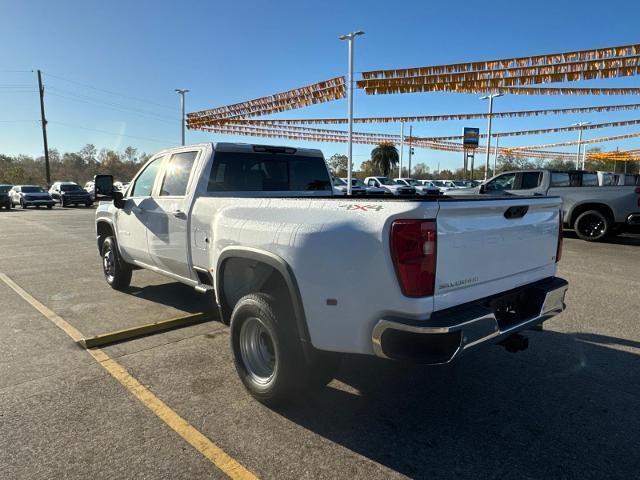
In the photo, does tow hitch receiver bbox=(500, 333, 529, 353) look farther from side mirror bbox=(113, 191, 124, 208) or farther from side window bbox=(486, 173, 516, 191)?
side window bbox=(486, 173, 516, 191)

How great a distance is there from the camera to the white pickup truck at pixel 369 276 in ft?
8.02

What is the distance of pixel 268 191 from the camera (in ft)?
16.0

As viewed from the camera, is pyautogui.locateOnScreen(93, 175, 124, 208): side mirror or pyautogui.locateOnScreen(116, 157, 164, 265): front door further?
pyautogui.locateOnScreen(93, 175, 124, 208): side mirror

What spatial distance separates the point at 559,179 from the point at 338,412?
449 inches

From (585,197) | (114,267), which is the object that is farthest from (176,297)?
(585,197)

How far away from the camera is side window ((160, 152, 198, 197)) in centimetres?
474

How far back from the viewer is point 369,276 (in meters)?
2.51

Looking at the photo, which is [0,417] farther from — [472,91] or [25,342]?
[472,91]

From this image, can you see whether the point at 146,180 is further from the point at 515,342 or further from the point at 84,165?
the point at 84,165

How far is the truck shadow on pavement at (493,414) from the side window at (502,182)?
369 inches

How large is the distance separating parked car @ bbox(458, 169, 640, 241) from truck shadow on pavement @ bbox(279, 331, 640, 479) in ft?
23.1

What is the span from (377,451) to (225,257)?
5.83 ft

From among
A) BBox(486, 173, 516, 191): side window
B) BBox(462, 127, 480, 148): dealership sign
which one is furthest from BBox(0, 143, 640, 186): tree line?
BBox(486, 173, 516, 191): side window

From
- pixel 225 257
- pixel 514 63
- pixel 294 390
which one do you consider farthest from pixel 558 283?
pixel 514 63
